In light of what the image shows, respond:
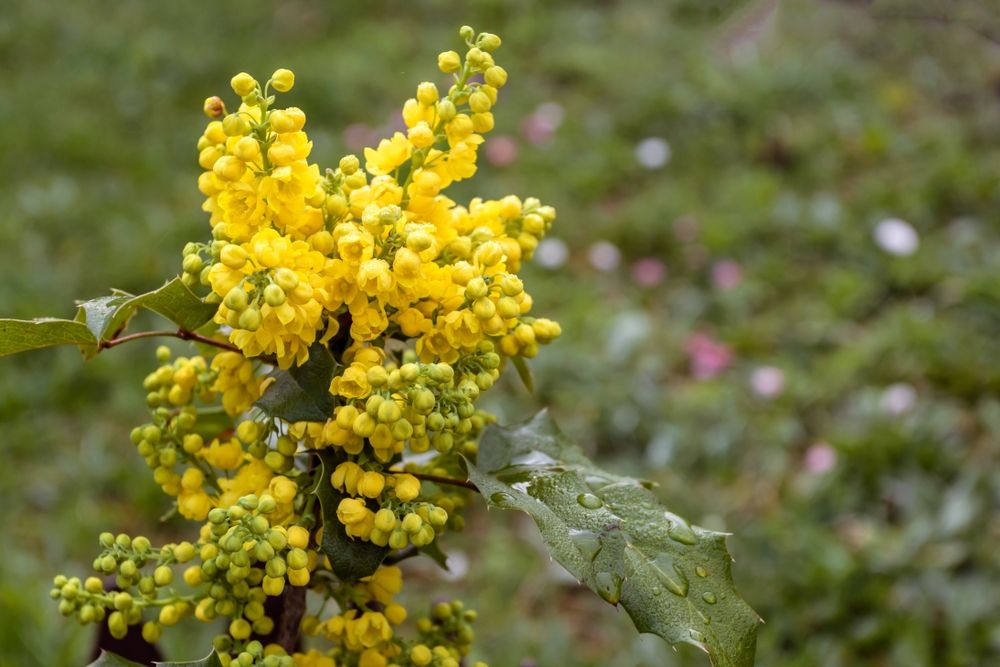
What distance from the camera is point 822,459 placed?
6.93 feet

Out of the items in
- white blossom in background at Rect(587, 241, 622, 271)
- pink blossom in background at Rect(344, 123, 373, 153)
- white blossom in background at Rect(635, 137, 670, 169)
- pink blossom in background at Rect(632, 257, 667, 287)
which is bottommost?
pink blossom in background at Rect(632, 257, 667, 287)

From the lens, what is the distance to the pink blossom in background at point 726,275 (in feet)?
8.95

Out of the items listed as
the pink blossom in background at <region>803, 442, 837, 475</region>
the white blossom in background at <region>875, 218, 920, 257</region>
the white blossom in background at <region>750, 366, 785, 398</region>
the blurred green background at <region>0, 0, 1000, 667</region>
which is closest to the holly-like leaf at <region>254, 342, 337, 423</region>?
the blurred green background at <region>0, 0, 1000, 667</region>

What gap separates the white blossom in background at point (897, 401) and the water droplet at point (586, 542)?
175cm

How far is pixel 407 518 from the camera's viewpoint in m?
0.71

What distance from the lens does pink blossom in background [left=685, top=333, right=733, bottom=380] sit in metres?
2.44

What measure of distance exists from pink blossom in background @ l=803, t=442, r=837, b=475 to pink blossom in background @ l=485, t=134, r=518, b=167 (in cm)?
170

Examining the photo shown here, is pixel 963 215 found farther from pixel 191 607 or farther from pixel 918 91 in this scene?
pixel 191 607

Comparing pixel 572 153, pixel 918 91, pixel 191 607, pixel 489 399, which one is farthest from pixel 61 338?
pixel 918 91

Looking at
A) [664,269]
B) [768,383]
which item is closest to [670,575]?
[768,383]

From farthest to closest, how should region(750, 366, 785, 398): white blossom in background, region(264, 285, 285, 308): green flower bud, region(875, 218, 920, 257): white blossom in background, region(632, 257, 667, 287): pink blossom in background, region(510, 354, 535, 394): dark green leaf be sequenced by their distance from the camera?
→ region(632, 257, 667, 287): pink blossom in background
region(875, 218, 920, 257): white blossom in background
region(750, 366, 785, 398): white blossom in background
region(510, 354, 535, 394): dark green leaf
region(264, 285, 285, 308): green flower bud

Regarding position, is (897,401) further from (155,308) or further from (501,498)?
(155,308)

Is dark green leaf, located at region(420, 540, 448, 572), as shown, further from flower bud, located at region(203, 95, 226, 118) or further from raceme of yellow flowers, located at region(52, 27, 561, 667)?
flower bud, located at region(203, 95, 226, 118)

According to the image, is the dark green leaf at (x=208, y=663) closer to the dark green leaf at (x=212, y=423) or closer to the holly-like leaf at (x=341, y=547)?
the holly-like leaf at (x=341, y=547)
